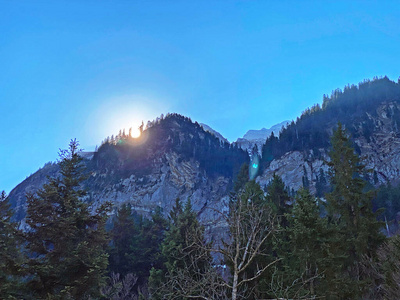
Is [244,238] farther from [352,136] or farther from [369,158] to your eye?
[352,136]

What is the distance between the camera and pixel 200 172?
11031cm

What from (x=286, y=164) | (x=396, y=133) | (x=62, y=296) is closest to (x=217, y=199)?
(x=286, y=164)

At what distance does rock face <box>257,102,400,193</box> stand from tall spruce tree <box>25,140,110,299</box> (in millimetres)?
77935

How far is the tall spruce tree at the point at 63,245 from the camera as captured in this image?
1191cm

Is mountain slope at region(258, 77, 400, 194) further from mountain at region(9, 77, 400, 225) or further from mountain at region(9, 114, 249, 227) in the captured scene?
mountain at region(9, 114, 249, 227)

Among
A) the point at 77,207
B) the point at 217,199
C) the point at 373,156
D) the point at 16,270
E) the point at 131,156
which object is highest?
the point at 131,156

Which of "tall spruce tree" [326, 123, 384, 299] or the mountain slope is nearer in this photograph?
"tall spruce tree" [326, 123, 384, 299]

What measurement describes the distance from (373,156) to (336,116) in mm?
25250

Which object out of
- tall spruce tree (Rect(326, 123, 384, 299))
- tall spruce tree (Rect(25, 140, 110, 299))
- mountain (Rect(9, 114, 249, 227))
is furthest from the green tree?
mountain (Rect(9, 114, 249, 227))

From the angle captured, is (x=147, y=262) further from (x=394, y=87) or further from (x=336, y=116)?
(x=394, y=87)

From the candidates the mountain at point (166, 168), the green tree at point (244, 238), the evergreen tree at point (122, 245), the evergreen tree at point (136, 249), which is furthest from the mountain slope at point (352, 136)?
the green tree at point (244, 238)

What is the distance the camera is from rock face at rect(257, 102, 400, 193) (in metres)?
82.8

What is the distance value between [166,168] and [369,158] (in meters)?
67.5

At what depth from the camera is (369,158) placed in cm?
8644
